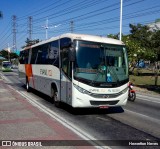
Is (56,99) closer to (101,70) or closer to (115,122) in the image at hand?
(101,70)

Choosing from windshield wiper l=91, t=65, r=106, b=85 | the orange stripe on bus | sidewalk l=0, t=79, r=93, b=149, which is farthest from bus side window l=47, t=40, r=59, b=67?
the orange stripe on bus

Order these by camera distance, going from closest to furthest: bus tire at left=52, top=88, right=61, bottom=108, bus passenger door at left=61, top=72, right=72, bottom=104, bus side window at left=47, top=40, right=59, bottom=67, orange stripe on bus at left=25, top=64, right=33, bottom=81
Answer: bus passenger door at left=61, top=72, right=72, bottom=104
bus tire at left=52, top=88, right=61, bottom=108
bus side window at left=47, top=40, right=59, bottom=67
orange stripe on bus at left=25, top=64, right=33, bottom=81

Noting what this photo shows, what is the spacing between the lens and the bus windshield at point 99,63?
38.3 feet

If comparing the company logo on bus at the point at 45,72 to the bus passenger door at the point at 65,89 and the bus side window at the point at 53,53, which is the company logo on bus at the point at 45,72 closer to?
the bus side window at the point at 53,53

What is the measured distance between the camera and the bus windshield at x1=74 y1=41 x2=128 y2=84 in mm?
11672

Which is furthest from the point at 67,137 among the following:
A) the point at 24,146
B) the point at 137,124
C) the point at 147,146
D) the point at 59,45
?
the point at 59,45

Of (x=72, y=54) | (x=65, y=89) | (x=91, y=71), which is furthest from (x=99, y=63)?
(x=65, y=89)

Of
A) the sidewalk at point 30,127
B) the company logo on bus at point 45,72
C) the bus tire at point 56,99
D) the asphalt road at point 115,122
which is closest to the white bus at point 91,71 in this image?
the bus tire at point 56,99

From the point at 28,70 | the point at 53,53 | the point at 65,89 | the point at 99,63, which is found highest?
the point at 53,53

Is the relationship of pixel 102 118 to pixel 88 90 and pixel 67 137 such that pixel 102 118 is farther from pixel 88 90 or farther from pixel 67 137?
pixel 67 137

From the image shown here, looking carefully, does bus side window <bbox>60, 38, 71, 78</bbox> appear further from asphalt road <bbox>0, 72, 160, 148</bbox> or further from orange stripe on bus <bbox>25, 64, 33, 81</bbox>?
orange stripe on bus <bbox>25, 64, 33, 81</bbox>

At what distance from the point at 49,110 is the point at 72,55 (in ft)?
8.86

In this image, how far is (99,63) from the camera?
11.9m

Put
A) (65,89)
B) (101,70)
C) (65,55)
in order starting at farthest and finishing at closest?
(65,55), (65,89), (101,70)
